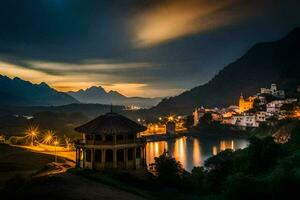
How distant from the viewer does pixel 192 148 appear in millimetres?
115875

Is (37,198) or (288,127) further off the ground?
(288,127)

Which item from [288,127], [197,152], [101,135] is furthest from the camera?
[197,152]

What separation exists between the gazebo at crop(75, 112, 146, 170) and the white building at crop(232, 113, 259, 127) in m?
103

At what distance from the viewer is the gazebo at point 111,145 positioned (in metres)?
39.0

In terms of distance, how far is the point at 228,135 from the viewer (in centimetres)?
14138

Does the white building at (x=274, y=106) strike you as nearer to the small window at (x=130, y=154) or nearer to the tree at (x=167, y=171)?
the tree at (x=167, y=171)

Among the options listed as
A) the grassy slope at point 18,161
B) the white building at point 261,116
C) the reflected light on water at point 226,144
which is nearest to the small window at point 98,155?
the grassy slope at point 18,161

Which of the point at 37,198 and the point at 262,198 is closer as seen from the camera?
the point at 262,198

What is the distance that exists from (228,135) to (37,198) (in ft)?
406

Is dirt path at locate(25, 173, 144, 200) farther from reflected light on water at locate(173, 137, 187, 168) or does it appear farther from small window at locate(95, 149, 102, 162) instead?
reflected light on water at locate(173, 137, 187, 168)

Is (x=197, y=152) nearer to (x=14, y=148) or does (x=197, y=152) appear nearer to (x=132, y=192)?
(x=14, y=148)

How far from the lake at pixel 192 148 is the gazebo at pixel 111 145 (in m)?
43.7

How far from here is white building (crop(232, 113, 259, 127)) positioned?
13900cm

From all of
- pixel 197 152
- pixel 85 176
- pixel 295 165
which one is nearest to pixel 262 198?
pixel 295 165
